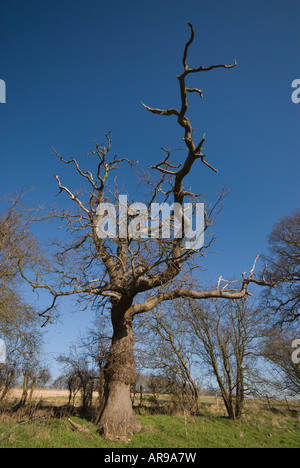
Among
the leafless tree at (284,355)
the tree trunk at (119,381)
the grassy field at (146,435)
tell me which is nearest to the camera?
the grassy field at (146,435)

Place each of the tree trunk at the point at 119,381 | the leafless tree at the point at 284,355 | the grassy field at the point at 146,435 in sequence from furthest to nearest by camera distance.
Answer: the leafless tree at the point at 284,355
the tree trunk at the point at 119,381
the grassy field at the point at 146,435

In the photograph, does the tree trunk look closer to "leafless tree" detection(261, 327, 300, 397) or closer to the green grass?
the green grass

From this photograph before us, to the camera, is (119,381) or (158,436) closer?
(158,436)

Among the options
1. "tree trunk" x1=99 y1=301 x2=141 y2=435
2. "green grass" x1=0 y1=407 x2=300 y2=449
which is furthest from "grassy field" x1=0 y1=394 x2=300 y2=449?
"tree trunk" x1=99 y1=301 x2=141 y2=435

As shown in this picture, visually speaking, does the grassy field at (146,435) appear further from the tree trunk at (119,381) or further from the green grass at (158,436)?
the tree trunk at (119,381)

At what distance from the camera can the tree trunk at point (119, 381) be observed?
8.90 meters

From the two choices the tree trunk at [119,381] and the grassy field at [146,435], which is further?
the tree trunk at [119,381]

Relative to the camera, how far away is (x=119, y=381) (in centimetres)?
966

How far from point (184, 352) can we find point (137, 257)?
8476mm

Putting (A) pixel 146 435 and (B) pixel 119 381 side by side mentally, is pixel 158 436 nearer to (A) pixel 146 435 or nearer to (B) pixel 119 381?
(A) pixel 146 435

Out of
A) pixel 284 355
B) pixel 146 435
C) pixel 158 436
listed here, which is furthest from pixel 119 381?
pixel 284 355

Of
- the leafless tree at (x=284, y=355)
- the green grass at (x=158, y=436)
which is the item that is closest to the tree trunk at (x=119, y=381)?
the green grass at (x=158, y=436)

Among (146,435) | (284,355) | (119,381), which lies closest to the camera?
(146,435)
